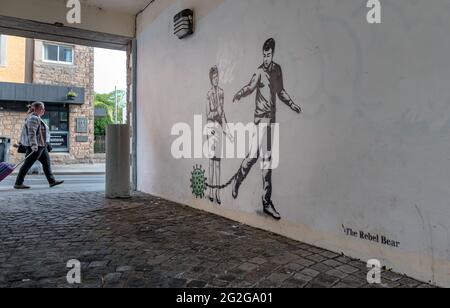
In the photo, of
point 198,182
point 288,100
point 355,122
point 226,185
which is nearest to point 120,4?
point 198,182

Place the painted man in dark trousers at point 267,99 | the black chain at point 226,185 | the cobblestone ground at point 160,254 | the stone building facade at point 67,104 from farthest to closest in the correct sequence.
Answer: the stone building facade at point 67,104, the black chain at point 226,185, the painted man in dark trousers at point 267,99, the cobblestone ground at point 160,254

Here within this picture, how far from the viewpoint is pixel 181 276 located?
2.60 metres

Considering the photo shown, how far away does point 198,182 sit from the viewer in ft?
17.3

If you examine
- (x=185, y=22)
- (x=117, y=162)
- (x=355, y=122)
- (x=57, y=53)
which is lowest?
(x=117, y=162)

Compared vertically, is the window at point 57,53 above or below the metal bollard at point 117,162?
above

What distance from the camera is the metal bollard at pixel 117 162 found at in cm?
644

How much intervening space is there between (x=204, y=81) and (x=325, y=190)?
101 inches

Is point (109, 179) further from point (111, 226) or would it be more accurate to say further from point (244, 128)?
point (244, 128)

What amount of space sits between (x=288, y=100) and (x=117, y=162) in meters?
3.86

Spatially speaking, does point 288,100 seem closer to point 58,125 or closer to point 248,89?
point 248,89

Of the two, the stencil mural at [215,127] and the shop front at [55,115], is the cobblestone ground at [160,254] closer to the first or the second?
the stencil mural at [215,127]

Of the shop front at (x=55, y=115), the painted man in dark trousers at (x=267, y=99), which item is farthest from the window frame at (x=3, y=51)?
the painted man in dark trousers at (x=267, y=99)

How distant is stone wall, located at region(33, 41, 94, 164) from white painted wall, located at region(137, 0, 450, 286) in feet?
49.0

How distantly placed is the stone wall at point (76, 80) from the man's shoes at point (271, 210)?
1573 cm
